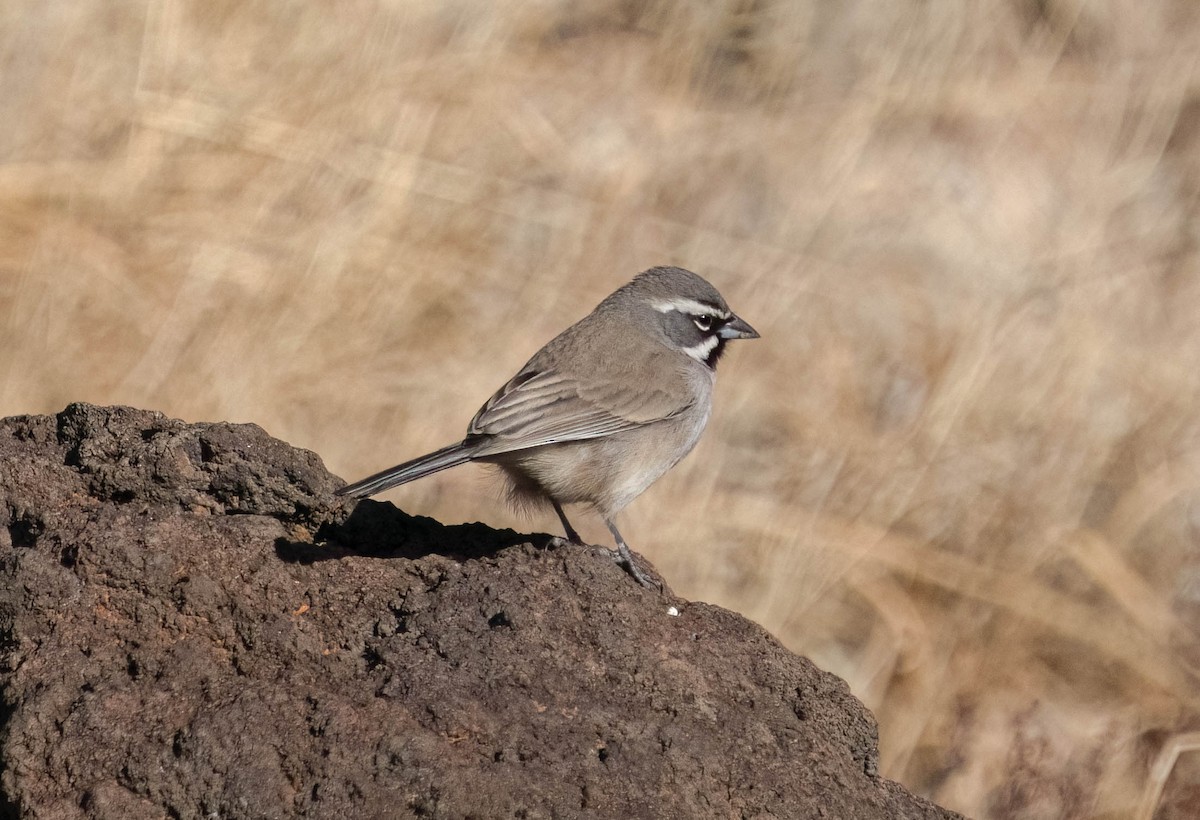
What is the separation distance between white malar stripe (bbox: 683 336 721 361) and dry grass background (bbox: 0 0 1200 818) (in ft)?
4.80

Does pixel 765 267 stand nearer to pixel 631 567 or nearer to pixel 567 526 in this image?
pixel 567 526

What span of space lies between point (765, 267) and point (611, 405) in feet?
8.23

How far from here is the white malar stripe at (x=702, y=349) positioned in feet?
21.9

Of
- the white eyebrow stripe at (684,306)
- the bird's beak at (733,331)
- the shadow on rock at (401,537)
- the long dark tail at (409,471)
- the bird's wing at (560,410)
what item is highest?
the white eyebrow stripe at (684,306)

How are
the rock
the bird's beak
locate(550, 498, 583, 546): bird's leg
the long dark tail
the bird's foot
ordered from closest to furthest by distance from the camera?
the rock → the long dark tail → the bird's foot → locate(550, 498, 583, 546): bird's leg → the bird's beak

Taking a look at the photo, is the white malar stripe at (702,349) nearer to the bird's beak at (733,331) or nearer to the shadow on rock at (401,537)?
the bird's beak at (733,331)

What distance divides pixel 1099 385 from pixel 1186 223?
3.35 feet

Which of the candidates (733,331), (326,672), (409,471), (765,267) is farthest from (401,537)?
(765,267)

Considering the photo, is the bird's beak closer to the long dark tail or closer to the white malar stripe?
the white malar stripe

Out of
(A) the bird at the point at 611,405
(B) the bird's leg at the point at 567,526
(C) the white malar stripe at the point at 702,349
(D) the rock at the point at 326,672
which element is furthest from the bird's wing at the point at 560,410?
(D) the rock at the point at 326,672

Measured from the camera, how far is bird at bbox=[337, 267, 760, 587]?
18.7 ft

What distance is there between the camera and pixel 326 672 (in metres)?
3.98

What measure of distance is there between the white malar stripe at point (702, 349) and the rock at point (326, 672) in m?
2.18

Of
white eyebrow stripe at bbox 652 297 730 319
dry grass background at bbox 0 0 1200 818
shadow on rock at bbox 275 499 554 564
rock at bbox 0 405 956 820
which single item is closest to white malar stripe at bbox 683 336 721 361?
Result: white eyebrow stripe at bbox 652 297 730 319
